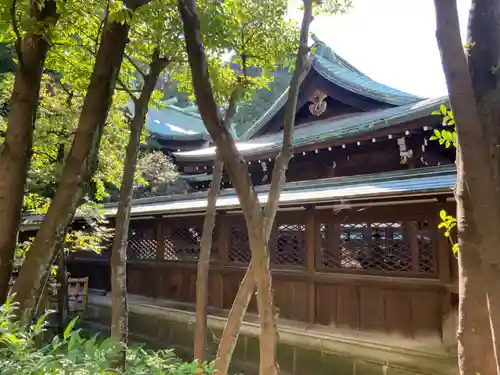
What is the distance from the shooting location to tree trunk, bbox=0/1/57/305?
2.69m

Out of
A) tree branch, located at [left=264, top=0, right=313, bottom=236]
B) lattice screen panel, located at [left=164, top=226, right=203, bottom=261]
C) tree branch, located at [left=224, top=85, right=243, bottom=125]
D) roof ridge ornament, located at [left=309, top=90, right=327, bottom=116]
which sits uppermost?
roof ridge ornament, located at [left=309, top=90, right=327, bottom=116]

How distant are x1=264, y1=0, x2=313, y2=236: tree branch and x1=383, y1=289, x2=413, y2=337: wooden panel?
3.64 meters

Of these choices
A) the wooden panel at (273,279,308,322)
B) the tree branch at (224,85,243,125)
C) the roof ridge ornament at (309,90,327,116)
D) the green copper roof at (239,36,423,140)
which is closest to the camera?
the tree branch at (224,85,243,125)

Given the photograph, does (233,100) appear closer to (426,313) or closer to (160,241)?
(426,313)

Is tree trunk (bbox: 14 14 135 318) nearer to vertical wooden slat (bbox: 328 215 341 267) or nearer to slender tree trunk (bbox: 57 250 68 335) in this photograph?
vertical wooden slat (bbox: 328 215 341 267)

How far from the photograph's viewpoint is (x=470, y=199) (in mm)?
1522

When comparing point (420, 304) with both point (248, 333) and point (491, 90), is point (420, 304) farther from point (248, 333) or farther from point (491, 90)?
point (491, 90)

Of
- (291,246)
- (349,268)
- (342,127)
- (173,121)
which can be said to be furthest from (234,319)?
(173,121)

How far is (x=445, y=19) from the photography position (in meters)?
1.61

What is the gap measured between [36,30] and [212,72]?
7.66 ft

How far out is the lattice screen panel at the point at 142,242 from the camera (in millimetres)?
9648

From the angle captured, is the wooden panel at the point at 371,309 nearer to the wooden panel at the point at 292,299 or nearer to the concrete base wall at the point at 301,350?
the concrete base wall at the point at 301,350

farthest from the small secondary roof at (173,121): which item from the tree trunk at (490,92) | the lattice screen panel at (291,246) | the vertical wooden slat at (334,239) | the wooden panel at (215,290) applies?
the tree trunk at (490,92)

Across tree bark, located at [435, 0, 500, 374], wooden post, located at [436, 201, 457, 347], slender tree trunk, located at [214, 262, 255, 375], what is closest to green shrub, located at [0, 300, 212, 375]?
slender tree trunk, located at [214, 262, 255, 375]
